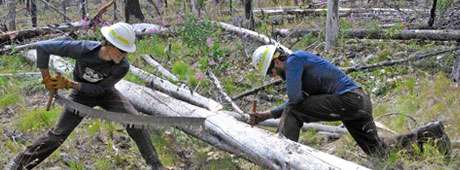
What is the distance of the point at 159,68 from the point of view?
334 inches

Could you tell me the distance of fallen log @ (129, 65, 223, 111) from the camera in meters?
6.24

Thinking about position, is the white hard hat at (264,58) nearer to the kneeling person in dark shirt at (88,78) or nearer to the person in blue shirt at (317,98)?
the person in blue shirt at (317,98)

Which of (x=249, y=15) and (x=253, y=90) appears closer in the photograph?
(x=253, y=90)

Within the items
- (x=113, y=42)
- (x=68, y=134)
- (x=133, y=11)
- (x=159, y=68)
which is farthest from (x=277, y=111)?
(x=133, y=11)

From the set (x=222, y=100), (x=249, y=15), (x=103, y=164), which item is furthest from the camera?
(x=249, y=15)

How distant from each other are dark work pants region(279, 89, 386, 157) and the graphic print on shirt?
5.61ft

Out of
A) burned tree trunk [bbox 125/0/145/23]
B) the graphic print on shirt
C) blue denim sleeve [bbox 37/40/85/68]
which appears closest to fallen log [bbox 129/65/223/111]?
the graphic print on shirt

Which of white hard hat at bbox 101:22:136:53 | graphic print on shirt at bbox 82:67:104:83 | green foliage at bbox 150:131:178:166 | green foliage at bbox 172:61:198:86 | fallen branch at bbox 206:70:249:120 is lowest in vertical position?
green foliage at bbox 150:131:178:166

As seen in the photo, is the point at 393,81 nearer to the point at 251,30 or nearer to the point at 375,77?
the point at 375,77

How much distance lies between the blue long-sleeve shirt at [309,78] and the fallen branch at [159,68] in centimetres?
286

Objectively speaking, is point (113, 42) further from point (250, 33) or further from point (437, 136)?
point (250, 33)

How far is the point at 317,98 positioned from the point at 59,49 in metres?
2.32

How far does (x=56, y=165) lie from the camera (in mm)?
5789

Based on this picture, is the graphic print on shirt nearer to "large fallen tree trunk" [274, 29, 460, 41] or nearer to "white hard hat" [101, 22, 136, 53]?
"white hard hat" [101, 22, 136, 53]
